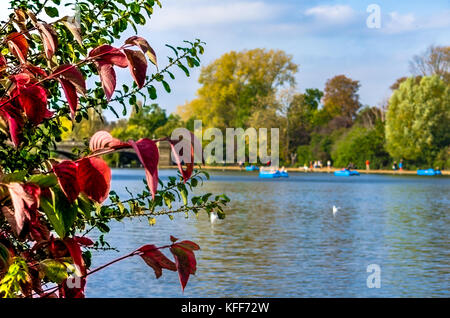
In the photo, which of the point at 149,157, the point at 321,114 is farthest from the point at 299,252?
the point at 321,114

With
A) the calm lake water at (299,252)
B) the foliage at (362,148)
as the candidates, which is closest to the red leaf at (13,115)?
the calm lake water at (299,252)

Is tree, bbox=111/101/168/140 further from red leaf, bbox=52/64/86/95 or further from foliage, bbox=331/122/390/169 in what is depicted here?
red leaf, bbox=52/64/86/95

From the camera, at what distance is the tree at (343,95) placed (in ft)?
302

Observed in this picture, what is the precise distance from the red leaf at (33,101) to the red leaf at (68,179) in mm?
242

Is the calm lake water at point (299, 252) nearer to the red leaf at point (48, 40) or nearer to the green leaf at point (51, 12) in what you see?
the green leaf at point (51, 12)

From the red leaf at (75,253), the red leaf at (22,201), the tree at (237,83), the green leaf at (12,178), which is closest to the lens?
the red leaf at (22,201)

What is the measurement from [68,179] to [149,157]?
220mm

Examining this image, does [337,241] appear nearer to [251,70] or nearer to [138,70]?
[138,70]

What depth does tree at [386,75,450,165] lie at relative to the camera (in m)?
60.2

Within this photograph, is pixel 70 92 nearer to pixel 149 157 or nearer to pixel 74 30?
pixel 74 30

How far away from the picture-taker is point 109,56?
1846 millimetres

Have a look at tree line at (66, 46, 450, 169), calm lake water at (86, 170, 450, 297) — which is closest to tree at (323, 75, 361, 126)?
tree line at (66, 46, 450, 169)
